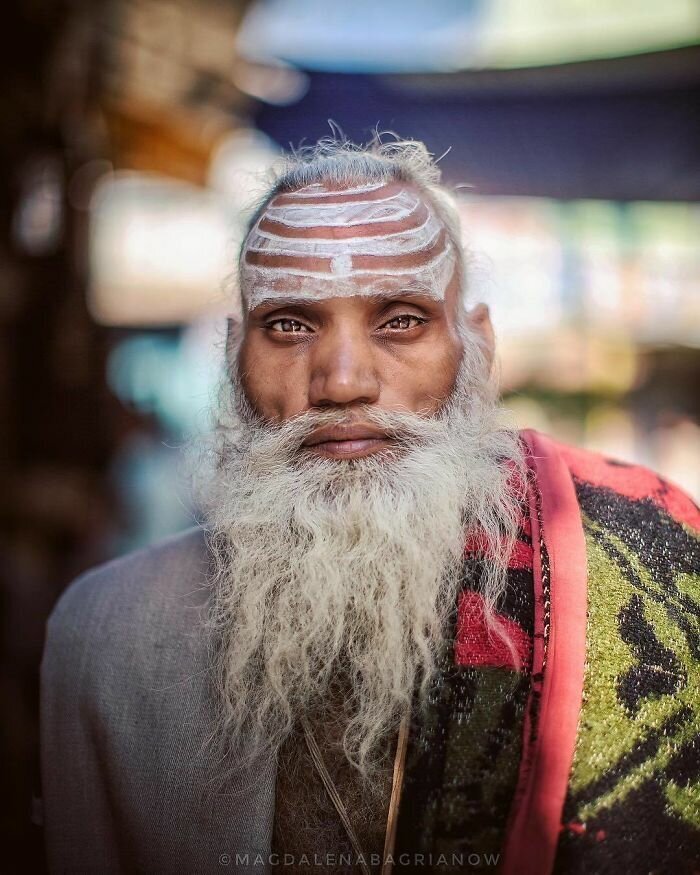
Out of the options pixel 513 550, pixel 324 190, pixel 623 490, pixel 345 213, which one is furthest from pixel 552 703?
pixel 324 190

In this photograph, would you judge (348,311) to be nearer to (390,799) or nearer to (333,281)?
(333,281)

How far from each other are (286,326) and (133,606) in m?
0.84

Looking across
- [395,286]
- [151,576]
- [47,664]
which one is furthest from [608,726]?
[47,664]

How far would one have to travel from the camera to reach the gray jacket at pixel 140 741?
4.83 feet

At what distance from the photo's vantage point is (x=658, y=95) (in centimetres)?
401

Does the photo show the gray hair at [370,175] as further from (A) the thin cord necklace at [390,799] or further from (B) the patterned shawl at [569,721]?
(A) the thin cord necklace at [390,799]

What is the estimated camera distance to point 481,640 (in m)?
1.40

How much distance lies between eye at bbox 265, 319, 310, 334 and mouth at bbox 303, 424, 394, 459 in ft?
0.87

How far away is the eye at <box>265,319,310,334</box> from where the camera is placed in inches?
63.9

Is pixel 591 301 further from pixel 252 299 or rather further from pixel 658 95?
pixel 252 299

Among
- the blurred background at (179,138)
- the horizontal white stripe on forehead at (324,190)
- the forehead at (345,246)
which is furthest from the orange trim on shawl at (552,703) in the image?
the blurred background at (179,138)

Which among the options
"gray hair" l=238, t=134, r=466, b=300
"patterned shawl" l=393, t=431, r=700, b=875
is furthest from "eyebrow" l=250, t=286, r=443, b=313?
"patterned shawl" l=393, t=431, r=700, b=875

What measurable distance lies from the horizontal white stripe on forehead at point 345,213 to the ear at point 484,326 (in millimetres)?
345

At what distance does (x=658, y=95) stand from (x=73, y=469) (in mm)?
4292
